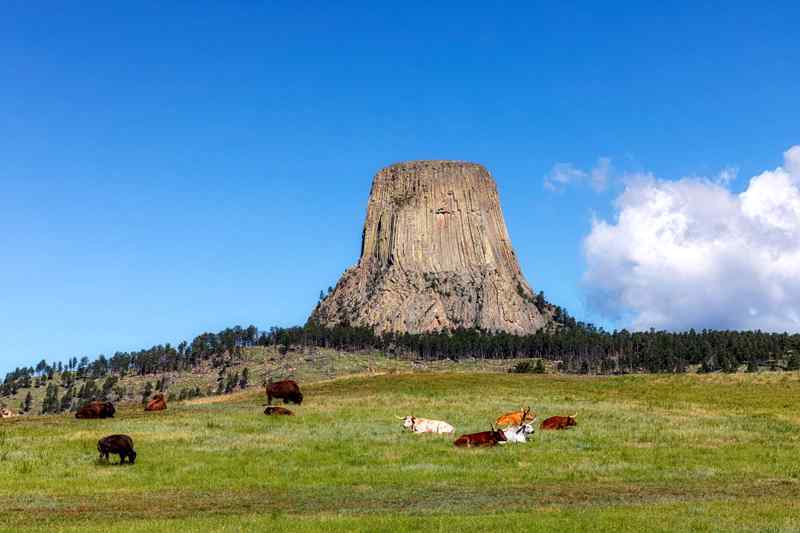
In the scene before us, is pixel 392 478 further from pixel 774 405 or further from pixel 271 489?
pixel 774 405

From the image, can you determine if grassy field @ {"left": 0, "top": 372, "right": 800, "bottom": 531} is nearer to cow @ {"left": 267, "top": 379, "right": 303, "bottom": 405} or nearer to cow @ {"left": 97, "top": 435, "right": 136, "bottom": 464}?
cow @ {"left": 97, "top": 435, "right": 136, "bottom": 464}

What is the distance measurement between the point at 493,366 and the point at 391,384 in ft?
417

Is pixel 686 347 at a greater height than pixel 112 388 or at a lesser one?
greater

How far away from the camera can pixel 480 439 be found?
3269cm

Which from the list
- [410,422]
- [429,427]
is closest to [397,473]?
[429,427]

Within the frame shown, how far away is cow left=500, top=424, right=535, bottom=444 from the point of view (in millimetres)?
33291

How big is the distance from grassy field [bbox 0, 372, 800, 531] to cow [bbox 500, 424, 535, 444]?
0.53 m

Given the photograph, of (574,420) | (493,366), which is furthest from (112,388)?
(574,420)

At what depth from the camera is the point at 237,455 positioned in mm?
30875

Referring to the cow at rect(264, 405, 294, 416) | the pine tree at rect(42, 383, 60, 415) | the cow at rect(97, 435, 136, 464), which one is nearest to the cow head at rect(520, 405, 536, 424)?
the cow at rect(264, 405, 294, 416)

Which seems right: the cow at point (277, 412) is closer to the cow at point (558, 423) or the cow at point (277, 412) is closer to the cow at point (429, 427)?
the cow at point (429, 427)

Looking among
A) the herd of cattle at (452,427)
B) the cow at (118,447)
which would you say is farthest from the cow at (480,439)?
the cow at (118,447)

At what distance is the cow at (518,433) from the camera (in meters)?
33.3

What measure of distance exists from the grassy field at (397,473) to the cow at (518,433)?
0.53 m
